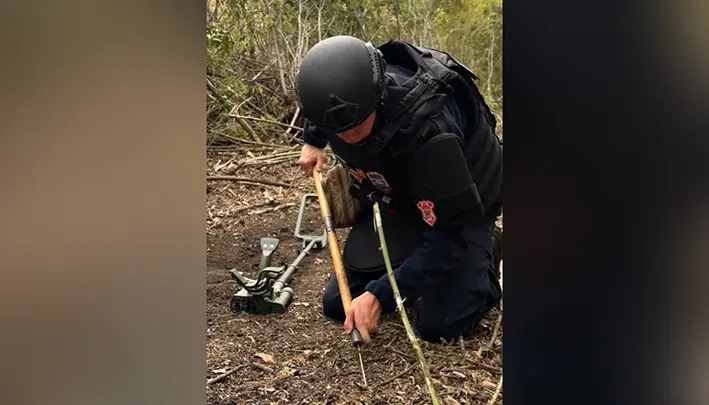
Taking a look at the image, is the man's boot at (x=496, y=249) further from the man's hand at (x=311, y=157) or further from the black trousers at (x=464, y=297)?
the man's hand at (x=311, y=157)

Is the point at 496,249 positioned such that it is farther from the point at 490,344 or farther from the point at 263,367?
the point at 263,367

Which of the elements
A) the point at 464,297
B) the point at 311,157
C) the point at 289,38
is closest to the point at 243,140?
the point at 289,38

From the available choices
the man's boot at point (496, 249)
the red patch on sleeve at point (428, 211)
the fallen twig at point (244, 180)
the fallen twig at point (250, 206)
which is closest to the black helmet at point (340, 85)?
the red patch on sleeve at point (428, 211)

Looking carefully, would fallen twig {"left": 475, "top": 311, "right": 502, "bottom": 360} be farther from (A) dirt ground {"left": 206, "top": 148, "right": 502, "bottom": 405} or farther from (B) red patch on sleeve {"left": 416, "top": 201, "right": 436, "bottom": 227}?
(B) red patch on sleeve {"left": 416, "top": 201, "right": 436, "bottom": 227}

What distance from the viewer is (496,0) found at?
3.08 metres

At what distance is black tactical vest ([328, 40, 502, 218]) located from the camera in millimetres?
1240

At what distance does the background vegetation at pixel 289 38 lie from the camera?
9.20 ft

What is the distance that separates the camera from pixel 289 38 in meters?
3.03

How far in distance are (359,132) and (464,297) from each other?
0.51 metres
